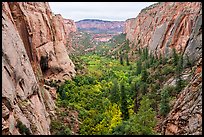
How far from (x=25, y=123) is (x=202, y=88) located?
1700 cm

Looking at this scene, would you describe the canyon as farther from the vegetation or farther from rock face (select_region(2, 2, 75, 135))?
the vegetation

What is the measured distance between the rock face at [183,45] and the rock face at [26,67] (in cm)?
1394

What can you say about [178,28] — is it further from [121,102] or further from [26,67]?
[26,67]

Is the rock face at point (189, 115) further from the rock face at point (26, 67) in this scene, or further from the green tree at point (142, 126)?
the rock face at point (26, 67)

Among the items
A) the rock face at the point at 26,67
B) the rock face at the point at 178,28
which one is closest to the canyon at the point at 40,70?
the rock face at the point at 26,67

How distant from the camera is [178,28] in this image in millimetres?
74438

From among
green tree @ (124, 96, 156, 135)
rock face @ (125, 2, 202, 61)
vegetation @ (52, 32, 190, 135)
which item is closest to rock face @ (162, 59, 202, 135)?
green tree @ (124, 96, 156, 135)

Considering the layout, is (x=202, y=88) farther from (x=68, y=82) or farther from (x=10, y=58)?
(x=68, y=82)

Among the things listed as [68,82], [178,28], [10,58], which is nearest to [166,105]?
[10,58]

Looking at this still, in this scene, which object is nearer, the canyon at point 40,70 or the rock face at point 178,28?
the canyon at point 40,70

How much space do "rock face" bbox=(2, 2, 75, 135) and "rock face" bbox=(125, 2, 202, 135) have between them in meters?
13.9

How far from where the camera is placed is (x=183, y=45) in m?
69.7

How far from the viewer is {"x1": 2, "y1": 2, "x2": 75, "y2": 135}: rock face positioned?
99.9 ft

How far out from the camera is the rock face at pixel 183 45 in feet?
102
